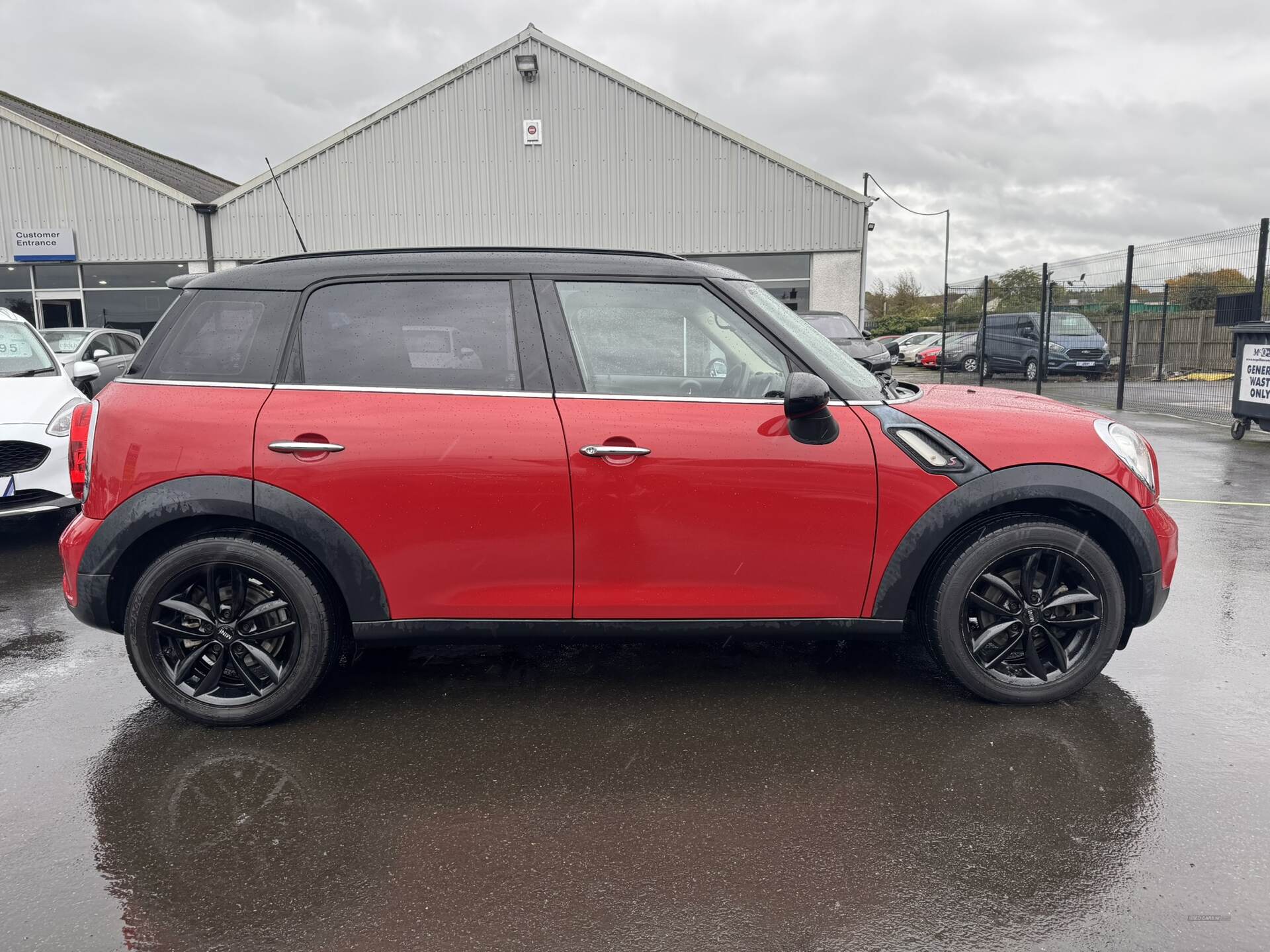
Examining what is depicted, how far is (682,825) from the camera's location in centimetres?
278

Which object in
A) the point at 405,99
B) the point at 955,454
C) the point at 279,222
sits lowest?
the point at 955,454

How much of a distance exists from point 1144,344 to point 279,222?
19.4 metres

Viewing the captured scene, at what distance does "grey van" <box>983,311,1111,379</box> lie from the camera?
19.0 metres

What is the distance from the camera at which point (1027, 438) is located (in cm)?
343

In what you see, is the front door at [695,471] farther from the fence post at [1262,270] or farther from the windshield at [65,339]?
the windshield at [65,339]

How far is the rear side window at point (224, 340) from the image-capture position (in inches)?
A: 135

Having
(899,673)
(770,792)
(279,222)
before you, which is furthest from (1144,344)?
(279,222)

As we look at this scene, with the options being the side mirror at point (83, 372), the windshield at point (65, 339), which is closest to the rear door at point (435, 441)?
the side mirror at point (83, 372)

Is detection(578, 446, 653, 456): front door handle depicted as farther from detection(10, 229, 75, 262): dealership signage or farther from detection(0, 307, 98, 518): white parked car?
detection(10, 229, 75, 262): dealership signage

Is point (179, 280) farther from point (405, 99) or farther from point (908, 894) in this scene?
point (405, 99)

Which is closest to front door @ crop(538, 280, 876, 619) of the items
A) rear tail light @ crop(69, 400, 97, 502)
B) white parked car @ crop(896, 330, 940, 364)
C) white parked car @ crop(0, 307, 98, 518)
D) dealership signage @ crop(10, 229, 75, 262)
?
rear tail light @ crop(69, 400, 97, 502)

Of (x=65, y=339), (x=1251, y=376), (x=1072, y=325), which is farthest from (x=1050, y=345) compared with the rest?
(x=65, y=339)

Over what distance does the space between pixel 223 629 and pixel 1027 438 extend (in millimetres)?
3083

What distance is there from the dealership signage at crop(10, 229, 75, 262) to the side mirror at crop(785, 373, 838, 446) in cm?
2502
